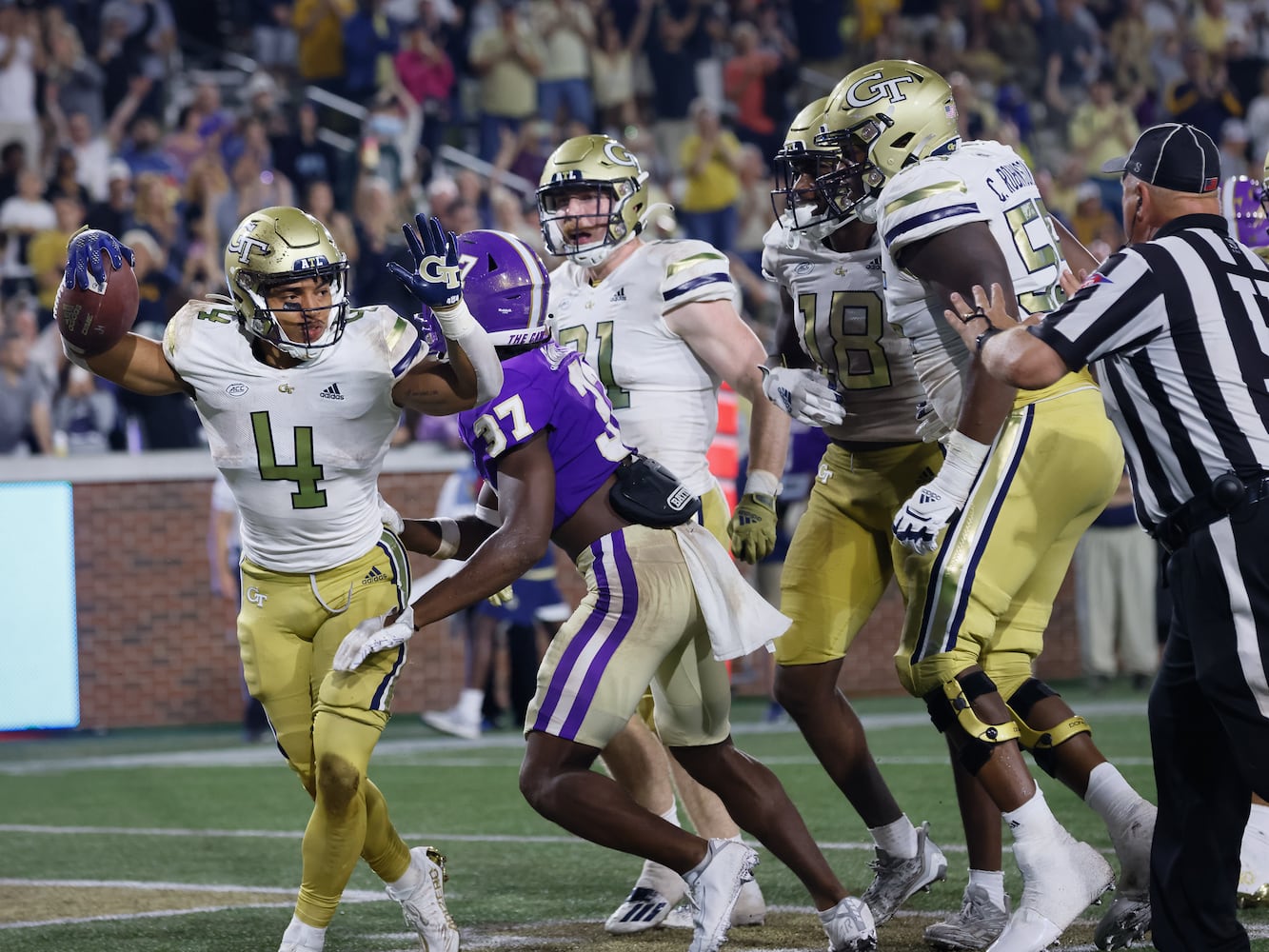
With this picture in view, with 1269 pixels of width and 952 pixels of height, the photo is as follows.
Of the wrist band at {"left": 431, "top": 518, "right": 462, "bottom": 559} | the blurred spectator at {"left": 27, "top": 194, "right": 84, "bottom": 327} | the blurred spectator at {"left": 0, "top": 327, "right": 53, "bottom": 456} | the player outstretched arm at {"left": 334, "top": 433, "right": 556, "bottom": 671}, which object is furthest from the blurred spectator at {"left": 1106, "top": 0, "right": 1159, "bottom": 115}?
the player outstretched arm at {"left": 334, "top": 433, "right": 556, "bottom": 671}

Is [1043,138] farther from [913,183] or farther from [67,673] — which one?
[913,183]

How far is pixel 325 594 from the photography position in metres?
4.50

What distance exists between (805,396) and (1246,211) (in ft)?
6.25

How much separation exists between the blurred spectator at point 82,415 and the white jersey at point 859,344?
7341 millimetres

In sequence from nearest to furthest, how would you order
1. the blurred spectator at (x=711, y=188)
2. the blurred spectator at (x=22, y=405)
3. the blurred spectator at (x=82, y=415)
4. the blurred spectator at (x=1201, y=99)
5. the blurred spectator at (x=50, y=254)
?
the blurred spectator at (x=22, y=405), the blurred spectator at (x=82, y=415), the blurred spectator at (x=50, y=254), the blurred spectator at (x=711, y=188), the blurred spectator at (x=1201, y=99)

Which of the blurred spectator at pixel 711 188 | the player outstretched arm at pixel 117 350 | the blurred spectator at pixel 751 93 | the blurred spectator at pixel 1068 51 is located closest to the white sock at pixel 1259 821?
the player outstretched arm at pixel 117 350

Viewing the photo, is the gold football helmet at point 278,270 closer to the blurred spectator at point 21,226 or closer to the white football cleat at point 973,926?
the white football cleat at point 973,926

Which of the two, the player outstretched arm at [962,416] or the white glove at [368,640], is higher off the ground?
the player outstretched arm at [962,416]

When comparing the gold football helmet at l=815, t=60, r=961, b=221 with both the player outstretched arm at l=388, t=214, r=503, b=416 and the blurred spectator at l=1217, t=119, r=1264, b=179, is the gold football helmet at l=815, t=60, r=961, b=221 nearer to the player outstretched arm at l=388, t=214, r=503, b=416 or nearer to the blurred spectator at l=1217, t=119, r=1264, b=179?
the player outstretched arm at l=388, t=214, r=503, b=416

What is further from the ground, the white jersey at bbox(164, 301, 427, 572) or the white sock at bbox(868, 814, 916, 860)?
the white jersey at bbox(164, 301, 427, 572)

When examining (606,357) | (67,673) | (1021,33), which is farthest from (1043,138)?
(606,357)

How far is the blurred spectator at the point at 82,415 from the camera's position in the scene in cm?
1117

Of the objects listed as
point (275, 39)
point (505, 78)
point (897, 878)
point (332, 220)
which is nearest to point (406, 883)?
point (897, 878)

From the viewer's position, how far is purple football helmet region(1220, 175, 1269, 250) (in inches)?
219
